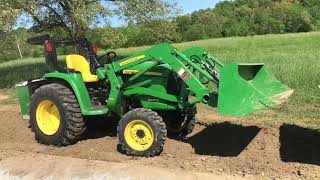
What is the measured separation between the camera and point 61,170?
19.9ft

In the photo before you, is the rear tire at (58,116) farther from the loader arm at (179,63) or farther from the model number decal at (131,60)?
the loader arm at (179,63)

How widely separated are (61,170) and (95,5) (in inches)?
503

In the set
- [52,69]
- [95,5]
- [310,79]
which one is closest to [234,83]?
[52,69]

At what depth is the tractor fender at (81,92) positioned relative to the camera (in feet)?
25.3

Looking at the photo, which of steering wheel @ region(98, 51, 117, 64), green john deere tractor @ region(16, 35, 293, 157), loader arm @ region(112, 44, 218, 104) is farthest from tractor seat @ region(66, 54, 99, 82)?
loader arm @ region(112, 44, 218, 104)

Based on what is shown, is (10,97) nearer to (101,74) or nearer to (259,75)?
(101,74)

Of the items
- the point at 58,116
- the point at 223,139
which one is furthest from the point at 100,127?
the point at 223,139

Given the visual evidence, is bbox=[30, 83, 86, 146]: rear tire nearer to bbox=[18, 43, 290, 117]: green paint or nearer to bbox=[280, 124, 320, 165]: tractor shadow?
bbox=[18, 43, 290, 117]: green paint

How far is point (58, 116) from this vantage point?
321 inches

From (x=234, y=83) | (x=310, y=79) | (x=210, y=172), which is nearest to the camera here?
(x=210, y=172)

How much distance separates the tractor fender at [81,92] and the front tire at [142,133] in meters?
0.71

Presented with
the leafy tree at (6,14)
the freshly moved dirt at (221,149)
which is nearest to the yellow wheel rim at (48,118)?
the freshly moved dirt at (221,149)

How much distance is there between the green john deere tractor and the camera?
6.93 meters

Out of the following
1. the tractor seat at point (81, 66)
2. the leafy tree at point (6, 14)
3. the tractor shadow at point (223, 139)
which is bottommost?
the tractor shadow at point (223, 139)
